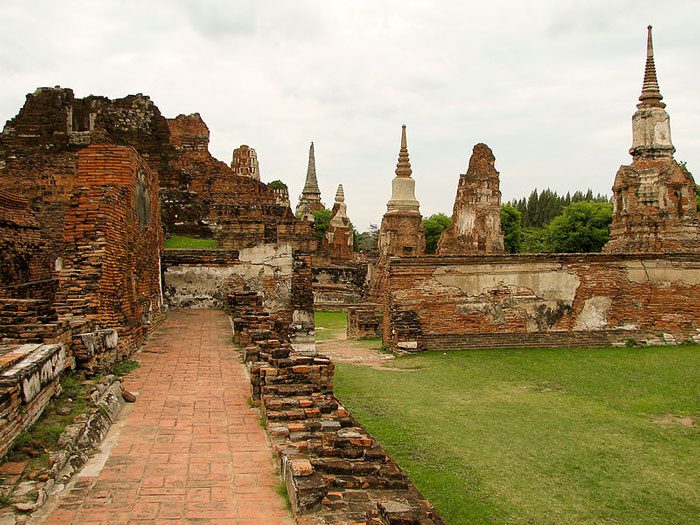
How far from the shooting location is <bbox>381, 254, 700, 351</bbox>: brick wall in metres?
14.8

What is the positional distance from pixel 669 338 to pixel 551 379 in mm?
5124

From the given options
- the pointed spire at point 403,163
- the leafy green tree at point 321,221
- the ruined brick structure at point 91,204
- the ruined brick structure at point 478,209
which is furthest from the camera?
the leafy green tree at point 321,221

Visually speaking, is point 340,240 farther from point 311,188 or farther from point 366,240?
point 366,240

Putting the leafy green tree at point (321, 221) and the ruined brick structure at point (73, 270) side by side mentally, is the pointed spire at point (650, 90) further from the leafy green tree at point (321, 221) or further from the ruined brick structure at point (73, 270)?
the leafy green tree at point (321, 221)

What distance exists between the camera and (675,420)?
28.5 ft

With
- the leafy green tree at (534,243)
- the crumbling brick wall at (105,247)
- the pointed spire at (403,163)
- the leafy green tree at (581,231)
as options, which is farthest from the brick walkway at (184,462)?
the leafy green tree at (534,243)

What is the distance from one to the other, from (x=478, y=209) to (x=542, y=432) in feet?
40.4

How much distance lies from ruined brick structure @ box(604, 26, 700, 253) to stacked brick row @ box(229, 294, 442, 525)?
15.1m

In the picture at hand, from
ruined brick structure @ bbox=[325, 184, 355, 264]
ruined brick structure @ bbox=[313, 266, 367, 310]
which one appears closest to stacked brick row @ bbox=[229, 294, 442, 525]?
ruined brick structure @ bbox=[313, 266, 367, 310]

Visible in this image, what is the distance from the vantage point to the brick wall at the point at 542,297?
1477 cm

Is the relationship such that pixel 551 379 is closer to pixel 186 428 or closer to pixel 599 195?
pixel 186 428

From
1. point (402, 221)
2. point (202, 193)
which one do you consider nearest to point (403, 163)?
point (402, 221)

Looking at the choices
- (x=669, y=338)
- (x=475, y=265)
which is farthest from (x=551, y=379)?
(x=669, y=338)

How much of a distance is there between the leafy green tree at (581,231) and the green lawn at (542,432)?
31347 mm
